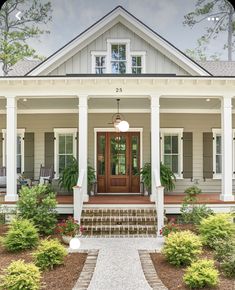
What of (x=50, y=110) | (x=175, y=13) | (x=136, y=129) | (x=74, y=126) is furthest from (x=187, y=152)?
(x=175, y=13)

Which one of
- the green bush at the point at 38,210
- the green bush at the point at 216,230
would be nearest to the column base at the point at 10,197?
the green bush at the point at 38,210

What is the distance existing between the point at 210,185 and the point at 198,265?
293 inches

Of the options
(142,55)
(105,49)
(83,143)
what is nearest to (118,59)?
(105,49)

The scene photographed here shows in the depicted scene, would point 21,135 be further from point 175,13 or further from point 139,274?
point 175,13

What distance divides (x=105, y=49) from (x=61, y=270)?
801 cm

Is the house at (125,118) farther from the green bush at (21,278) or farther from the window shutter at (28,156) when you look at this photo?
the green bush at (21,278)

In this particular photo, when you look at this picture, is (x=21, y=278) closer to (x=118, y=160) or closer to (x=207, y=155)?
(x=118, y=160)

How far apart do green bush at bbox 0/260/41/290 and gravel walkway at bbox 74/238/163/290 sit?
0.77m

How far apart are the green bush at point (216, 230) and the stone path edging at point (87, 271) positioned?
2.28 meters

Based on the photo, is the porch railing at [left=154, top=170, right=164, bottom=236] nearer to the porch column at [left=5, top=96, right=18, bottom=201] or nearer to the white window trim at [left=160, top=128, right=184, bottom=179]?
the white window trim at [left=160, top=128, right=184, bottom=179]

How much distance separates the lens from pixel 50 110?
12102 millimetres

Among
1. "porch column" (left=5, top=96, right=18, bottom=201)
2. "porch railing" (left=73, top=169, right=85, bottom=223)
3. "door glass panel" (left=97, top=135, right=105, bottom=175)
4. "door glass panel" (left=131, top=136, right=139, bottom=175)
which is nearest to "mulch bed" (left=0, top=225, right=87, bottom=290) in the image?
"porch railing" (left=73, top=169, right=85, bottom=223)

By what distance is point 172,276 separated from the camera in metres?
5.46

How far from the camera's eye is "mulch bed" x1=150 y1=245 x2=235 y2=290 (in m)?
5.00
